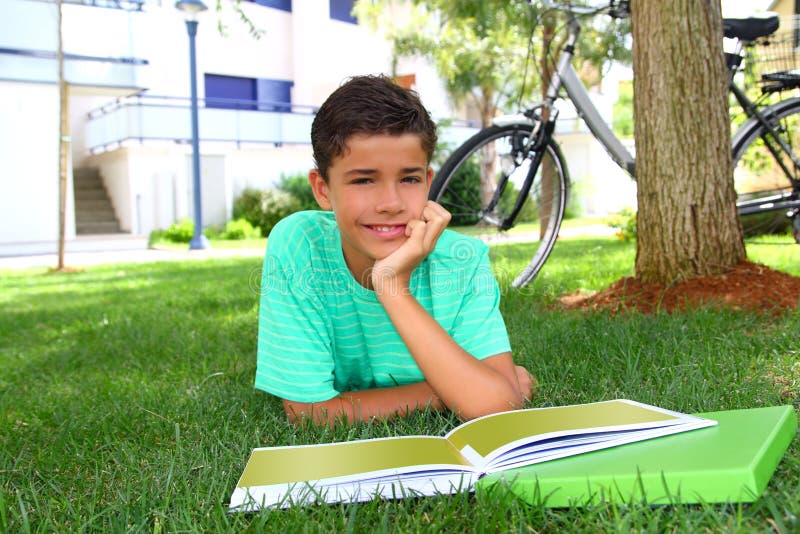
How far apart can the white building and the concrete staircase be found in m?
0.03

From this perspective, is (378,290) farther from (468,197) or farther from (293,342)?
(468,197)

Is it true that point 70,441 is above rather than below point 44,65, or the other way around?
below

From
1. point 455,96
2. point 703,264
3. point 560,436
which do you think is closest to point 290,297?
point 560,436

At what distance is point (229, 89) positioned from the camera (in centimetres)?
1878

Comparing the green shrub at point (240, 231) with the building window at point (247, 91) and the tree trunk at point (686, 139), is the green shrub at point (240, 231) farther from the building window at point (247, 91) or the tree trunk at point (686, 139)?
the tree trunk at point (686, 139)

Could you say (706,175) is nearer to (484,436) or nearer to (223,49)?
(484,436)

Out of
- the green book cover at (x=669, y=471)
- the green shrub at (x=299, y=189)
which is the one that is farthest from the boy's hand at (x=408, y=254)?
the green shrub at (x=299, y=189)

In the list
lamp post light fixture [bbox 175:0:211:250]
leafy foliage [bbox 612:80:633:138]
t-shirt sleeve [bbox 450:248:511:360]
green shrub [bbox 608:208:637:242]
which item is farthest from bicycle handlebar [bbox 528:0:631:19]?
leafy foliage [bbox 612:80:633:138]

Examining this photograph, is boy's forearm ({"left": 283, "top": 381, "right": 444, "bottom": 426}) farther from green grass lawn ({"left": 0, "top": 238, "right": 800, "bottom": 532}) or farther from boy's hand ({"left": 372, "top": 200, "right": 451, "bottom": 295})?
boy's hand ({"left": 372, "top": 200, "right": 451, "bottom": 295})

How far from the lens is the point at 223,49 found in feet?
59.1

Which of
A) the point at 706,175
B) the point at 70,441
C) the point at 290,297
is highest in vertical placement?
the point at 706,175

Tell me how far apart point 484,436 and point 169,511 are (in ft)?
2.05

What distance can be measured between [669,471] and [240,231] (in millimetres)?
13756

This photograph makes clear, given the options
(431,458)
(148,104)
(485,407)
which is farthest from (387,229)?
(148,104)
